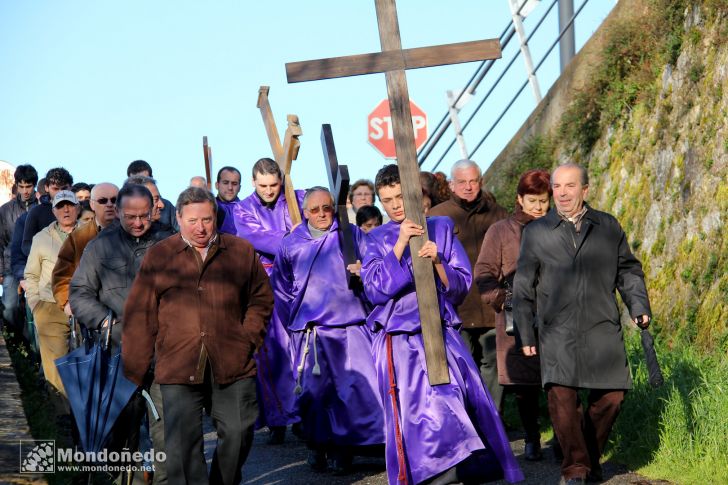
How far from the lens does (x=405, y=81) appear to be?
24.2 feet

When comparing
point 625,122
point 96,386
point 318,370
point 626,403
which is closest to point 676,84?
point 625,122

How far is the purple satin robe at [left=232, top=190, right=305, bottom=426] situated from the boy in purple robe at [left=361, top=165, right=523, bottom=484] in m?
2.45

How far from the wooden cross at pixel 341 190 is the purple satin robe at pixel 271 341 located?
Answer: 5.44 ft

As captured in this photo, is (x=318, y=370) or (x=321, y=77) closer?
(x=321, y=77)

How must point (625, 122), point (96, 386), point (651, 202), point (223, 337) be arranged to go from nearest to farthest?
point (223, 337) < point (96, 386) < point (651, 202) < point (625, 122)

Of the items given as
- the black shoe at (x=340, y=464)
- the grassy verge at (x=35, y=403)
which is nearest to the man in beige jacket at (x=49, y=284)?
the grassy verge at (x=35, y=403)

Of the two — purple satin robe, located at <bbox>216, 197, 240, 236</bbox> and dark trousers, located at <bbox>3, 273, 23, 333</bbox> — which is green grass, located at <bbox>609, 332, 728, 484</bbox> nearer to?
purple satin robe, located at <bbox>216, 197, 240, 236</bbox>

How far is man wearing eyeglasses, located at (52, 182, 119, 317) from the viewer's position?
29.3ft

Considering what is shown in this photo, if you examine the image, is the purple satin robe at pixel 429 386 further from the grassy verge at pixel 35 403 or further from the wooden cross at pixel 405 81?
the grassy verge at pixel 35 403

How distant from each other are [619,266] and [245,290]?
7.36 feet

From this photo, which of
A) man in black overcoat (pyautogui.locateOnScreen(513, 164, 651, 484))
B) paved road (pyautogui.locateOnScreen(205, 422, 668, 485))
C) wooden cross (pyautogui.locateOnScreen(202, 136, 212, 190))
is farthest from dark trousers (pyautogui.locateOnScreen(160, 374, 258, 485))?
wooden cross (pyautogui.locateOnScreen(202, 136, 212, 190))

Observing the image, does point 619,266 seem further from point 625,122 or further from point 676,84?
point 625,122

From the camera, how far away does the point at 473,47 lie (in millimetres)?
7375

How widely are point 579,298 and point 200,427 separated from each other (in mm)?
2293
